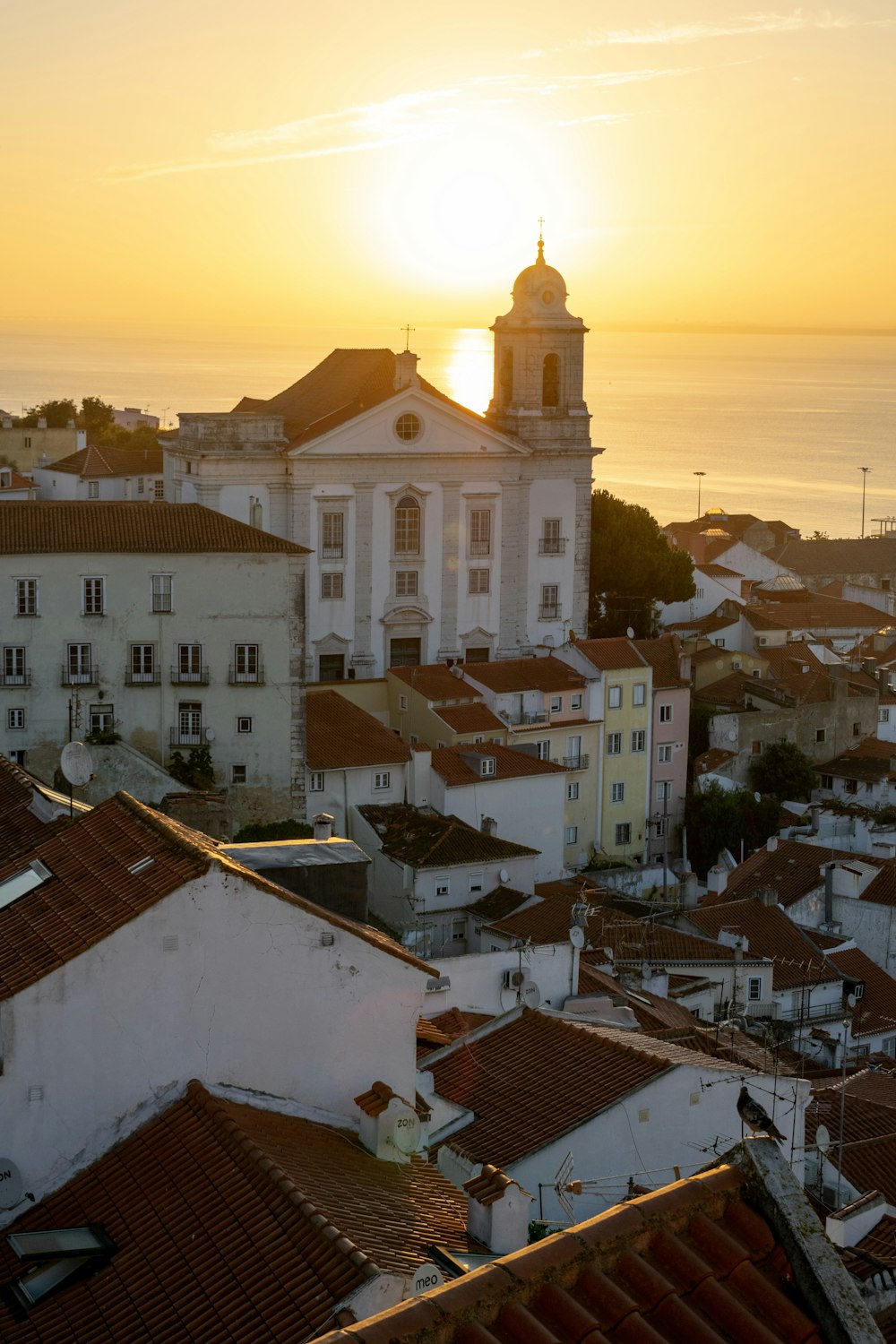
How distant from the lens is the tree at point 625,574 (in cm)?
4869

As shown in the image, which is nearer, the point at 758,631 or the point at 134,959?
the point at 134,959

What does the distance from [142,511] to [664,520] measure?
324ft

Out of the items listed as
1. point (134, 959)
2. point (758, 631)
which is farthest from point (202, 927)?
point (758, 631)

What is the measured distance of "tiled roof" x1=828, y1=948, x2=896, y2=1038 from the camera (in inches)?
982

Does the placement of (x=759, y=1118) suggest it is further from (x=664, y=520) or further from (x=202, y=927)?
(x=664, y=520)

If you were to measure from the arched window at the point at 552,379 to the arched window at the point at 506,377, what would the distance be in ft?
2.77

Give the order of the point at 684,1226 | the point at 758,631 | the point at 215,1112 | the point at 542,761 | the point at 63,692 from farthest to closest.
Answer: the point at 758,631 → the point at 542,761 → the point at 63,692 → the point at 215,1112 → the point at 684,1226

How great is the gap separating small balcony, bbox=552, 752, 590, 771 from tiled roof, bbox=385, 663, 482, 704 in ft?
6.59

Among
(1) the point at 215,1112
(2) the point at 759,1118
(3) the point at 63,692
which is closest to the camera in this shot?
(2) the point at 759,1118

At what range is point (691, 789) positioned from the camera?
129ft

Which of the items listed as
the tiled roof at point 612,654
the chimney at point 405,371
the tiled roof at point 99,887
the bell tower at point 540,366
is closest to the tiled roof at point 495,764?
the tiled roof at point 612,654

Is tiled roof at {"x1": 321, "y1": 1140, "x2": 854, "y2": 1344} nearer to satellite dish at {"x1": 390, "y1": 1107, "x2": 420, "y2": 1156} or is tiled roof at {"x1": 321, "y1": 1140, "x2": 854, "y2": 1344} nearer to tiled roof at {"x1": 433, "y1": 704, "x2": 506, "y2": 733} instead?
satellite dish at {"x1": 390, "y1": 1107, "x2": 420, "y2": 1156}

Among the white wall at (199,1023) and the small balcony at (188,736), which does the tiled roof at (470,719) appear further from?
the white wall at (199,1023)

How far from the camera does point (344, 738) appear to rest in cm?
3303
